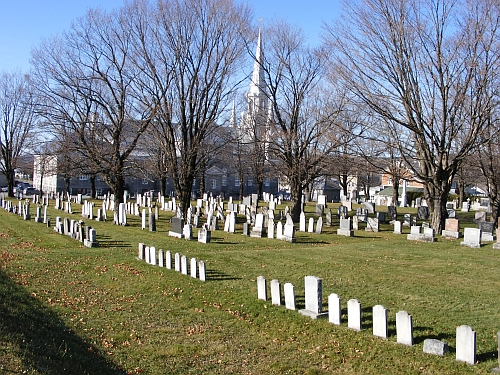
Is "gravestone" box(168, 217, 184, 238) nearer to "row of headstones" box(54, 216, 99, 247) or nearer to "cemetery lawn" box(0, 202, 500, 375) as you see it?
"cemetery lawn" box(0, 202, 500, 375)

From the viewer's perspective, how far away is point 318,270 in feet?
42.1

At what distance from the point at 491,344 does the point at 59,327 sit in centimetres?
684

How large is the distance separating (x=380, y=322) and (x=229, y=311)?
121 inches

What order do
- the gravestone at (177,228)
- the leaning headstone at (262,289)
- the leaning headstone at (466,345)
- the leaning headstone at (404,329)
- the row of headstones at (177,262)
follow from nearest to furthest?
the leaning headstone at (466,345) → the leaning headstone at (404,329) → the leaning headstone at (262,289) → the row of headstones at (177,262) → the gravestone at (177,228)

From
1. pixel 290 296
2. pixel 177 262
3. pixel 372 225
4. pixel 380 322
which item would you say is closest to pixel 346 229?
pixel 372 225

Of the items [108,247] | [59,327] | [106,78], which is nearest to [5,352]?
[59,327]

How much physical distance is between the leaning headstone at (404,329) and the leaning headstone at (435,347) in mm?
282

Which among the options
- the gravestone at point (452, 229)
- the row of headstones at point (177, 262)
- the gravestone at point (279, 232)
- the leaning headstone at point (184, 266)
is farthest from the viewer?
the gravestone at point (452, 229)

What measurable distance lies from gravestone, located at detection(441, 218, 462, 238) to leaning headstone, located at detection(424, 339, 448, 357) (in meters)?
14.7

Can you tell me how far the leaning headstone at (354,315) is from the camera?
8280 mm

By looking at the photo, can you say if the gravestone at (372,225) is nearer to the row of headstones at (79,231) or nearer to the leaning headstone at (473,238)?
the leaning headstone at (473,238)

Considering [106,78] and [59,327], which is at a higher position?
[106,78]

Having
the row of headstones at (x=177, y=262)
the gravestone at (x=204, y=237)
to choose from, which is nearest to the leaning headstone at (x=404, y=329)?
the row of headstones at (x=177, y=262)

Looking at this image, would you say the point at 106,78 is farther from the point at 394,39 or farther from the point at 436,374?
the point at 436,374
